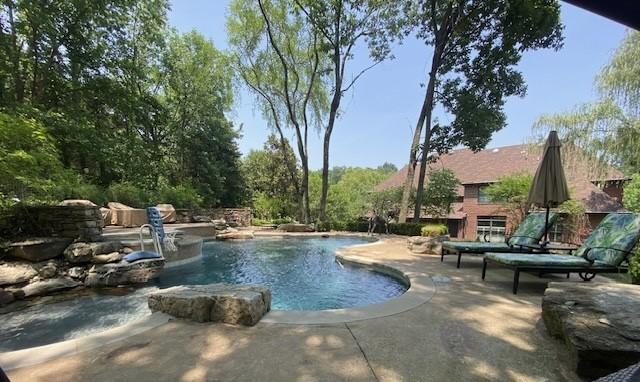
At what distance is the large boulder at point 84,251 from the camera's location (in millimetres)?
5504

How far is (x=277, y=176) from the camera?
2539cm

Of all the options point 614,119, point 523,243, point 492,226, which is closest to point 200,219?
point 523,243

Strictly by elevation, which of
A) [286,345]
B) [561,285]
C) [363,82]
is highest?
[363,82]

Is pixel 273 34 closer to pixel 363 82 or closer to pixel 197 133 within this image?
pixel 363 82

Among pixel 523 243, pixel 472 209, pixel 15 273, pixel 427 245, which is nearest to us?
pixel 15 273

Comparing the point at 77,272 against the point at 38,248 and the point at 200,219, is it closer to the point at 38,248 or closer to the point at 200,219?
the point at 38,248

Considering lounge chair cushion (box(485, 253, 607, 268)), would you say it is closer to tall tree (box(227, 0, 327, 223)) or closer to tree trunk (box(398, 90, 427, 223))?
tree trunk (box(398, 90, 427, 223))

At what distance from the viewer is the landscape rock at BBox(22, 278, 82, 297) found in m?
4.72

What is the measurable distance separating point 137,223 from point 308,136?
1170 centimetres

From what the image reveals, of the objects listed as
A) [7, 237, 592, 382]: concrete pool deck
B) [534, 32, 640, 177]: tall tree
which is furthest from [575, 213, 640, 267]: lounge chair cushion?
[534, 32, 640, 177]: tall tree

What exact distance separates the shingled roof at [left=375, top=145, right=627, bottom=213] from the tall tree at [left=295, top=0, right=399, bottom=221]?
7.24 metres

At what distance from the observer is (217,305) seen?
116 inches

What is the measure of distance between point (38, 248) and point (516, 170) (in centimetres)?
2199

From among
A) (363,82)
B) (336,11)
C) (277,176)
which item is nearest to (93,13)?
(336,11)
